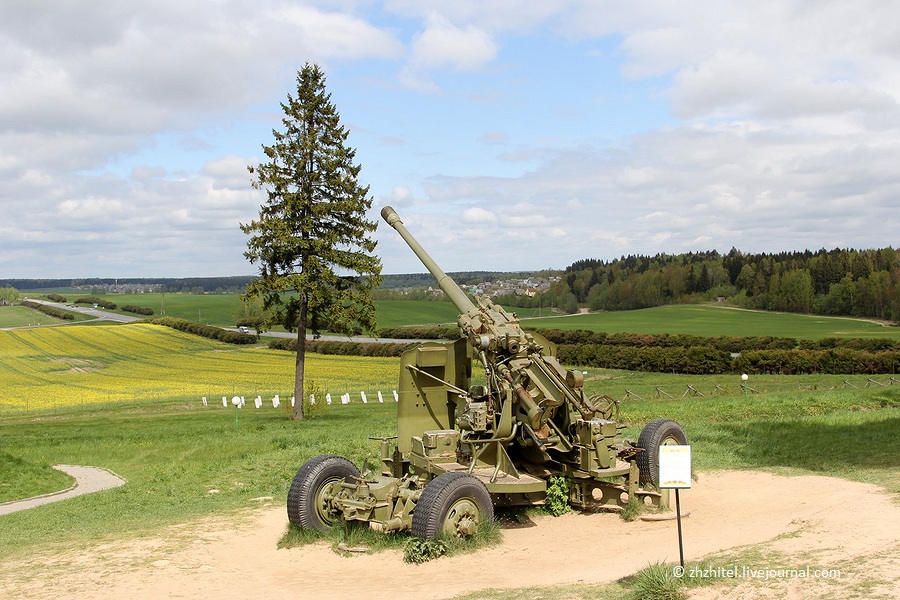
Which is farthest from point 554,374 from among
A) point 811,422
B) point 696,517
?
point 811,422

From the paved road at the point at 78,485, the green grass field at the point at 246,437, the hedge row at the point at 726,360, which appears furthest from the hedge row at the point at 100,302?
the paved road at the point at 78,485

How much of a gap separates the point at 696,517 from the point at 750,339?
145 feet

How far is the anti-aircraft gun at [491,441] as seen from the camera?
11.7 m

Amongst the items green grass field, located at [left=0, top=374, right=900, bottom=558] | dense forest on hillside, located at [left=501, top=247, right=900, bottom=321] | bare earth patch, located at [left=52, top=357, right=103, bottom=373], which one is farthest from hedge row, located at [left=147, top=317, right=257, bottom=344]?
green grass field, located at [left=0, top=374, right=900, bottom=558]

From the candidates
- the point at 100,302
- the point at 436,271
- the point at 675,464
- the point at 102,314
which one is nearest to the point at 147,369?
the point at 436,271

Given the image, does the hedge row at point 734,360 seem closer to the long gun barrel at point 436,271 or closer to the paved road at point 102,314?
the long gun barrel at point 436,271

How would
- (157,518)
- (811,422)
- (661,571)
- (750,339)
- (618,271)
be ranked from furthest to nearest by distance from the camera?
(618,271), (750,339), (811,422), (157,518), (661,571)

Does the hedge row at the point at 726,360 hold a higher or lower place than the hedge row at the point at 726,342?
lower

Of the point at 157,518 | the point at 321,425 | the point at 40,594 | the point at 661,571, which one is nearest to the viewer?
the point at 661,571

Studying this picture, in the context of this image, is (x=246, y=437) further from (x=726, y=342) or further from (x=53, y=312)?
(x=53, y=312)

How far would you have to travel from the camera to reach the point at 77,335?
2889 inches

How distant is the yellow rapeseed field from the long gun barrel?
23946 millimetres

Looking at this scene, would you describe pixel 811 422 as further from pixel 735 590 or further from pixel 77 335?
pixel 77 335

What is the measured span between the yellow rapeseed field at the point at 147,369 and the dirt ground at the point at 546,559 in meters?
27.1
